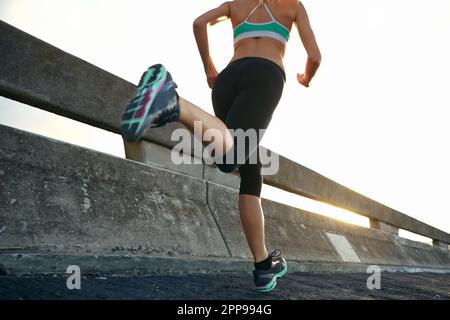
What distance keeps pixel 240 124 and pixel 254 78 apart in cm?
32

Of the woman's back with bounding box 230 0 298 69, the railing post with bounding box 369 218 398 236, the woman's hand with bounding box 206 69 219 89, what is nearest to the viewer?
the woman's back with bounding box 230 0 298 69

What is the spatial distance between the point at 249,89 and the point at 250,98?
69 millimetres

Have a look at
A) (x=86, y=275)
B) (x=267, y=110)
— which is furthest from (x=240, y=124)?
(x=86, y=275)

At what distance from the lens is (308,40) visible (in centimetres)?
256

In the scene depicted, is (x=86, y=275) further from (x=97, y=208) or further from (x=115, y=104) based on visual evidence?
(x=115, y=104)

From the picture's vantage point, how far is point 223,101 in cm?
257

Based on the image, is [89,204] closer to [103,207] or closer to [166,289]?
[103,207]

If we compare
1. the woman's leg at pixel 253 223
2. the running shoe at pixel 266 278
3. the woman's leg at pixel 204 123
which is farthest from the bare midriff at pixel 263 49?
the running shoe at pixel 266 278

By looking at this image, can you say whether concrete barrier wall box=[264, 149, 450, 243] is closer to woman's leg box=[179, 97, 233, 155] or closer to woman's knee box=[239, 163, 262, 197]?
woman's knee box=[239, 163, 262, 197]

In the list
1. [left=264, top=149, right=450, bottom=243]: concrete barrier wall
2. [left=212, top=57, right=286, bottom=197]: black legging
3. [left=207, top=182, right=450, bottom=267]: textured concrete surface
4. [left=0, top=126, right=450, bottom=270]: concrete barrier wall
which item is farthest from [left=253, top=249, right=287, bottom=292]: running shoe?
[left=264, top=149, right=450, bottom=243]: concrete barrier wall

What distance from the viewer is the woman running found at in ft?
6.54

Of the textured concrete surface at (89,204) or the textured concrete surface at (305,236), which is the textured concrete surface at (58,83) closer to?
the textured concrete surface at (89,204)

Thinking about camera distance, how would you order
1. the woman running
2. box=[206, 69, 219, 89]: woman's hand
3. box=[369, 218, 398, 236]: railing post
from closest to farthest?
1. the woman running
2. box=[206, 69, 219, 89]: woman's hand
3. box=[369, 218, 398, 236]: railing post

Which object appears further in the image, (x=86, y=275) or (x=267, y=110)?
(x=267, y=110)
